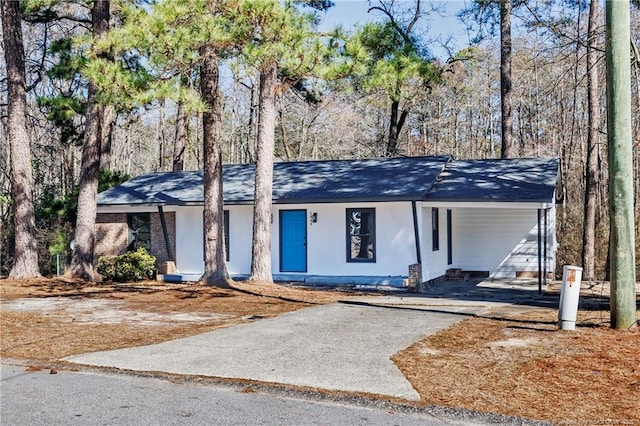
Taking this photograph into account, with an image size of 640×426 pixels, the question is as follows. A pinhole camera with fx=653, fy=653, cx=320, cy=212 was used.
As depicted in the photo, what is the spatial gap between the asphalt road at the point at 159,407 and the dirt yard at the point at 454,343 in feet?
2.83

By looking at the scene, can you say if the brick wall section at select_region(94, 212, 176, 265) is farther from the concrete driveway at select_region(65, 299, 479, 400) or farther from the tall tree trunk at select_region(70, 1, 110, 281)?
the concrete driveway at select_region(65, 299, 479, 400)

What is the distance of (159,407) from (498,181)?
1411 cm

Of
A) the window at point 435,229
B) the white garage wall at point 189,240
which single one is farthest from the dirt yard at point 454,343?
the window at point 435,229

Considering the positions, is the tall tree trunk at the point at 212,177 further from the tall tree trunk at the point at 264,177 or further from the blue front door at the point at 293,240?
the blue front door at the point at 293,240

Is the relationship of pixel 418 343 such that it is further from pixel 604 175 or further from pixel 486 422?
pixel 604 175

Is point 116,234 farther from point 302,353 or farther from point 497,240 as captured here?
point 302,353

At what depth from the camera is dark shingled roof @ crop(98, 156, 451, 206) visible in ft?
57.4

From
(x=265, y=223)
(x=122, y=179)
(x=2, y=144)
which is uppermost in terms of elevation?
(x=2, y=144)

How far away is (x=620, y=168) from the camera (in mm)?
8984

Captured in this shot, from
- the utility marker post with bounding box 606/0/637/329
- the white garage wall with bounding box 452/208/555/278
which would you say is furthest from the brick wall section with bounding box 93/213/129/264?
the utility marker post with bounding box 606/0/637/329

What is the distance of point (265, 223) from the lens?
1638 centimetres

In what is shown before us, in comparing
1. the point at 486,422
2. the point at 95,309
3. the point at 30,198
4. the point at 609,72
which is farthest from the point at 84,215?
the point at 486,422

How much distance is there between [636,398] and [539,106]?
31.3 m

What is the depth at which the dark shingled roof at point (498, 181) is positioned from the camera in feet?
54.3
